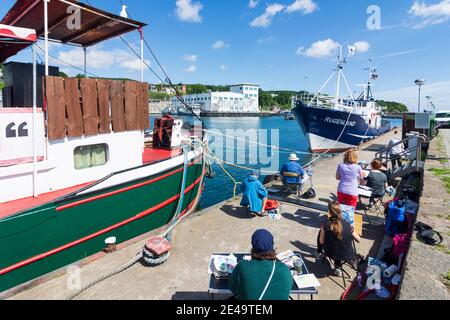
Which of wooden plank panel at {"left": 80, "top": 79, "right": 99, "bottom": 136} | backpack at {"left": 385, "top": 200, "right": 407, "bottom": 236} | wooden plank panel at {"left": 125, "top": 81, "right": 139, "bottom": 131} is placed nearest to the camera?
backpack at {"left": 385, "top": 200, "right": 407, "bottom": 236}

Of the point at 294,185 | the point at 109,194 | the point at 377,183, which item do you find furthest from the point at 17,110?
the point at 377,183

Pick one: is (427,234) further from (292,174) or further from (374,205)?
(292,174)

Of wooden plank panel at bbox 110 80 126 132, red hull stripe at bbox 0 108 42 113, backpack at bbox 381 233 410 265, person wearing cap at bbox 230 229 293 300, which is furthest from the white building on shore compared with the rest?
person wearing cap at bbox 230 229 293 300

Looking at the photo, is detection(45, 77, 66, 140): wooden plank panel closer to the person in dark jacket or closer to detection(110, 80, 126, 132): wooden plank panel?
detection(110, 80, 126, 132): wooden plank panel

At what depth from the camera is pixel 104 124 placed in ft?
22.1

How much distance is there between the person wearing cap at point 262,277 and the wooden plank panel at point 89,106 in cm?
493

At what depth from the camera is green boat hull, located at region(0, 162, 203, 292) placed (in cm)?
486

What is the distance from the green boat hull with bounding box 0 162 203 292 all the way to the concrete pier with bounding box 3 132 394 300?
0.51 m

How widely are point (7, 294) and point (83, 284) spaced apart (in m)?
1.14

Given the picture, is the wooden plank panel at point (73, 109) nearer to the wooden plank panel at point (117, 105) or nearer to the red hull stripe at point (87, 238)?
the wooden plank panel at point (117, 105)

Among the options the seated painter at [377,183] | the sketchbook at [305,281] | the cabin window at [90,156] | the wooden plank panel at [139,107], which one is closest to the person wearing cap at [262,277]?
the sketchbook at [305,281]

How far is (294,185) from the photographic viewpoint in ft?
30.3

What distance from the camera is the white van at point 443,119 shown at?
131 feet

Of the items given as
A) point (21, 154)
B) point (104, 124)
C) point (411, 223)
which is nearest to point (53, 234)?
point (21, 154)
